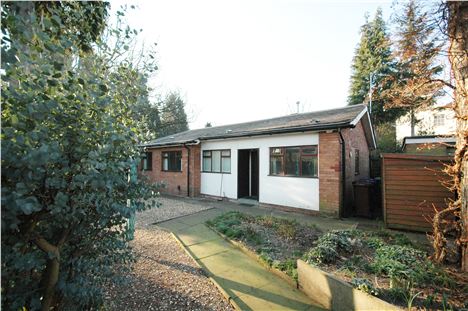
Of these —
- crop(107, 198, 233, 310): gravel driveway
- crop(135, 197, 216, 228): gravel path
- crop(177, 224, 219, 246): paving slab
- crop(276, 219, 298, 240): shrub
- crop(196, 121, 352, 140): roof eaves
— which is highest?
crop(196, 121, 352, 140): roof eaves

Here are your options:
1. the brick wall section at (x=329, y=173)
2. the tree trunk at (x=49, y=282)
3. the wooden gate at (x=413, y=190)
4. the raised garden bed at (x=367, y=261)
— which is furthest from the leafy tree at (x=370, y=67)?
the tree trunk at (x=49, y=282)

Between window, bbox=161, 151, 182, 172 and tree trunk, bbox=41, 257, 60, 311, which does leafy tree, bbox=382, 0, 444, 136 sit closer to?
tree trunk, bbox=41, 257, 60, 311

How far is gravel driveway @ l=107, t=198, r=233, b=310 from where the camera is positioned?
321cm

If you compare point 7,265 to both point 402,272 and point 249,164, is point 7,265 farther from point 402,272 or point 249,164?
point 249,164

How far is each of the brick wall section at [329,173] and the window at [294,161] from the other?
12.9 inches

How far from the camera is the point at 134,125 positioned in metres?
2.42

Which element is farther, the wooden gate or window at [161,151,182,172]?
window at [161,151,182,172]

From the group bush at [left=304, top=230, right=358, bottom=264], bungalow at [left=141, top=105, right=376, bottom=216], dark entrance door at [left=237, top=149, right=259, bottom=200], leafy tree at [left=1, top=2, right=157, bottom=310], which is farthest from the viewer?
dark entrance door at [left=237, top=149, right=259, bottom=200]

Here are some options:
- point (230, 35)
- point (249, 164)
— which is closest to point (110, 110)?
point (230, 35)

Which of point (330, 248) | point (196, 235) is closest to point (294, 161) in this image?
point (196, 235)

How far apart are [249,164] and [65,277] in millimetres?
10271

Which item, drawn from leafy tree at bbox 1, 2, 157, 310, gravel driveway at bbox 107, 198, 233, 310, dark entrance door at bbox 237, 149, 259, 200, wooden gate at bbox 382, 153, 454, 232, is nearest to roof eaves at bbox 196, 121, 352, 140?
dark entrance door at bbox 237, 149, 259, 200

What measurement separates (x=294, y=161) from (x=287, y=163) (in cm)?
31

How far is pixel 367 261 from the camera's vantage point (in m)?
4.05
